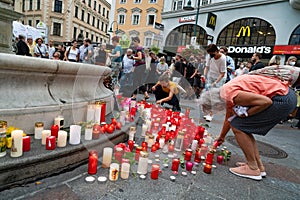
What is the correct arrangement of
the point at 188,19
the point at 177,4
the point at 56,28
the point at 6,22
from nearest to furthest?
the point at 6,22
the point at 188,19
the point at 177,4
the point at 56,28

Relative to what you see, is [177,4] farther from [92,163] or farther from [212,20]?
[92,163]

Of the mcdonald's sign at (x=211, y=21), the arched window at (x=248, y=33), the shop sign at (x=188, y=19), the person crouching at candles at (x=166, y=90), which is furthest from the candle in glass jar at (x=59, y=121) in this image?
the shop sign at (x=188, y=19)

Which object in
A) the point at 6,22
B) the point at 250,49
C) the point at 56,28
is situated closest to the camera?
the point at 6,22

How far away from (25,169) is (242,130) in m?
2.11

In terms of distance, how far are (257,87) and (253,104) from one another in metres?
0.18

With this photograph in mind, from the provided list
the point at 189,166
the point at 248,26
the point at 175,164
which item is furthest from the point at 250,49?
the point at 175,164

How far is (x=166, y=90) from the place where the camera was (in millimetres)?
4805

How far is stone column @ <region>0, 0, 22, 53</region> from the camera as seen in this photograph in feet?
11.4

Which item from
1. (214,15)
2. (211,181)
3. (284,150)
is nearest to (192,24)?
(214,15)

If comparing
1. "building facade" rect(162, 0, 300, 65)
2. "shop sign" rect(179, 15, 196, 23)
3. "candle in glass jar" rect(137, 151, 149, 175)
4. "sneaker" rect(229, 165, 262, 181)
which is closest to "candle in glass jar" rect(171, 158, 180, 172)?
"candle in glass jar" rect(137, 151, 149, 175)

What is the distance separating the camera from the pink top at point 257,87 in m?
2.07

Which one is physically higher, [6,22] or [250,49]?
[250,49]

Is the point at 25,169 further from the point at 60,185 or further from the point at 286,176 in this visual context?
the point at 286,176

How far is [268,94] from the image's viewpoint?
2076mm
